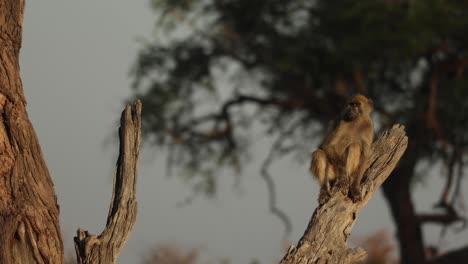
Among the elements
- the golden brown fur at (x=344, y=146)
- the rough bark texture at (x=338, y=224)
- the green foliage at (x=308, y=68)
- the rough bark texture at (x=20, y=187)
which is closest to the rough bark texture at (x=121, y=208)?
the rough bark texture at (x=20, y=187)

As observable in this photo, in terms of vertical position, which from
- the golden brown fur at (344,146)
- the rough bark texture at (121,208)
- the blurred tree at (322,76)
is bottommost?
the rough bark texture at (121,208)

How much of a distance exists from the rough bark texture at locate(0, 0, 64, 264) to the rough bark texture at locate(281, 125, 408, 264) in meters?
1.30

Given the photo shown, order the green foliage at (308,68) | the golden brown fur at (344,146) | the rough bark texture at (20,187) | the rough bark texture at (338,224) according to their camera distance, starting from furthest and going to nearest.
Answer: the green foliage at (308,68), the golden brown fur at (344,146), the rough bark texture at (338,224), the rough bark texture at (20,187)

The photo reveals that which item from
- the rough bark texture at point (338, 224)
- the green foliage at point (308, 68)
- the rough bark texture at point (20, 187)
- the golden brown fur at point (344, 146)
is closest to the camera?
the rough bark texture at point (20, 187)

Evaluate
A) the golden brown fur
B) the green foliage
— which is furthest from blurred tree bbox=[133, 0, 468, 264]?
the golden brown fur

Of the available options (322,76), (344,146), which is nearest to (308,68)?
(322,76)

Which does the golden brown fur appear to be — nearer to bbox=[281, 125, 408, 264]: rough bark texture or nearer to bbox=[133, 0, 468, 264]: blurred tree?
bbox=[281, 125, 408, 264]: rough bark texture

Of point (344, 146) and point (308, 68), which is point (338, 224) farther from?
point (308, 68)

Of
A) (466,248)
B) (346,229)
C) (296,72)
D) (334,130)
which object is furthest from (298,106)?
(346,229)

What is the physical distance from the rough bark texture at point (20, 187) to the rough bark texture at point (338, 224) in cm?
130

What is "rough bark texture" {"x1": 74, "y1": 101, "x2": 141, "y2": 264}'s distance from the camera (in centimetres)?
454

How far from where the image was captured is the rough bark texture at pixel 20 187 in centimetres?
453

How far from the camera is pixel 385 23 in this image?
14156 millimetres

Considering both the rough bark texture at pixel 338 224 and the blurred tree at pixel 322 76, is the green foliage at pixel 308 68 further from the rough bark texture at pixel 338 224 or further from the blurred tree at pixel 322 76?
the rough bark texture at pixel 338 224
